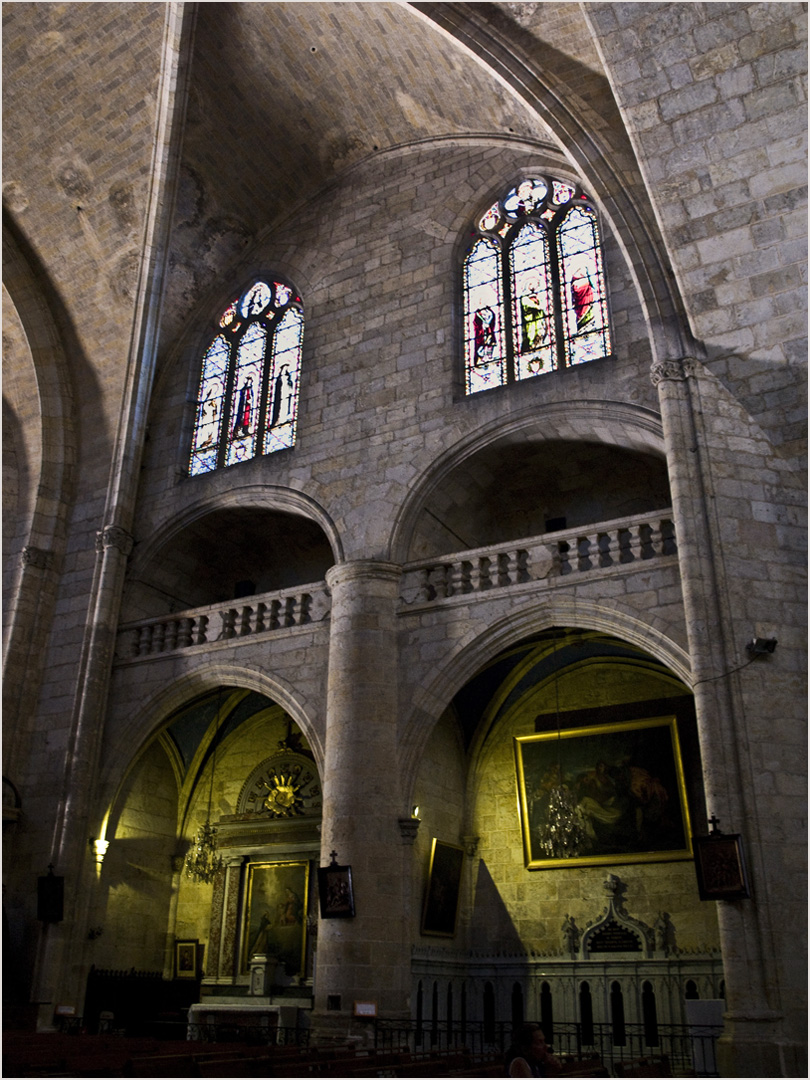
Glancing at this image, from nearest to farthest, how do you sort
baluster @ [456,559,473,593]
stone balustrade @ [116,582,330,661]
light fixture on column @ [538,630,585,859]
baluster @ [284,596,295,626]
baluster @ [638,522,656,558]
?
light fixture on column @ [538,630,585,859] → baluster @ [638,522,656,558] → baluster @ [456,559,473,593] → stone balustrade @ [116,582,330,661] → baluster @ [284,596,295,626]

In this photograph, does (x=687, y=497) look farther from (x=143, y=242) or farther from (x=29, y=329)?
(x=29, y=329)

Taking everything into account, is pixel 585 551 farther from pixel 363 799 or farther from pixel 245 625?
pixel 245 625

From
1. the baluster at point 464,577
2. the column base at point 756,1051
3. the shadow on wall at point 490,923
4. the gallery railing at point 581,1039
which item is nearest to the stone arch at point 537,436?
the baluster at point 464,577

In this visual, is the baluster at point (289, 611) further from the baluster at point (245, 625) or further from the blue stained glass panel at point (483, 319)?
the blue stained glass panel at point (483, 319)

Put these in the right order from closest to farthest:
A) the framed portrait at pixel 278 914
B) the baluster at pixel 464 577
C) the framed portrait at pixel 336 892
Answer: the framed portrait at pixel 336 892 < the baluster at pixel 464 577 < the framed portrait at pixel 278 914

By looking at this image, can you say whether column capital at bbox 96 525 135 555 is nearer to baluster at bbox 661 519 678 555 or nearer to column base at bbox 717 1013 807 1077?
baluster at bbox 661 519 678 555

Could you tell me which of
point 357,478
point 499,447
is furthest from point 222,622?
point 499,447

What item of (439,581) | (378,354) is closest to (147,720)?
(439,581)

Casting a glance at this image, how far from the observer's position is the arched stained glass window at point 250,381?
14.8 m

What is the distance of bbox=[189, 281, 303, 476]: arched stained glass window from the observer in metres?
14.8

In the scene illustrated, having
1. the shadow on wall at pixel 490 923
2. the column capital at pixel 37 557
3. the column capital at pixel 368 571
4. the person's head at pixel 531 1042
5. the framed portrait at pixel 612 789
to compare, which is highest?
the column capital at pixel 37 557

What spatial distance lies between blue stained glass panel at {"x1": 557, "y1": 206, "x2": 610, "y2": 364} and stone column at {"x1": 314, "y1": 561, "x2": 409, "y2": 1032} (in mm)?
3759

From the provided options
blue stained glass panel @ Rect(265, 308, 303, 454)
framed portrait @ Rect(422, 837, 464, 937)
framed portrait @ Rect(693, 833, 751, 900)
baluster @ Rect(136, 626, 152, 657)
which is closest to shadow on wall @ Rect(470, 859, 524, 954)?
framed portrait @ Rect(422, 837, 464, 937)

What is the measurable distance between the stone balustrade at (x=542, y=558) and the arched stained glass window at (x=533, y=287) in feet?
8.14
